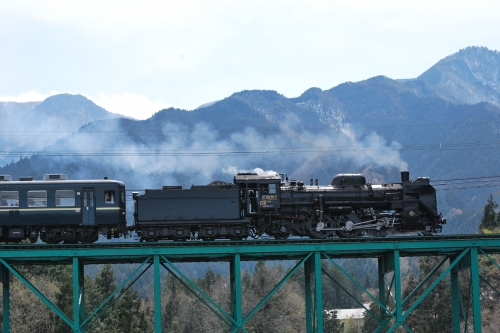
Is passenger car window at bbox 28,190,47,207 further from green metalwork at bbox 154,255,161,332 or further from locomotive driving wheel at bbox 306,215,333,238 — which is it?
locomotive driving wheel at bbox 306,215,333,238

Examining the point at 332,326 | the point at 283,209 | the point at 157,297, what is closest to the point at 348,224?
the point at 283,209

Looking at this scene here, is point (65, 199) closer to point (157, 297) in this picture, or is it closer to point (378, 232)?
point (157, 297)

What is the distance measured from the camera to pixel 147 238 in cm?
4175

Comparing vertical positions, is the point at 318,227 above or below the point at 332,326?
above

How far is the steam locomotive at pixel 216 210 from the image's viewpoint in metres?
41.3

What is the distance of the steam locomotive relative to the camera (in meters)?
41.3

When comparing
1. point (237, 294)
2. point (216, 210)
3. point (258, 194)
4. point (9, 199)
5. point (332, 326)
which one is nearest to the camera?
point (237, 294)

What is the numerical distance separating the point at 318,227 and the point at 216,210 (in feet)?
19.7

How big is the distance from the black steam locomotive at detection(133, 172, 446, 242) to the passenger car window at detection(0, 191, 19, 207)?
6573 millimetres

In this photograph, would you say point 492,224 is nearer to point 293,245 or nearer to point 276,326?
point 276,326

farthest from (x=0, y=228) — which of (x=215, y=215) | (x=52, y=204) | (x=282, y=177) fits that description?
(x=282, y=177)

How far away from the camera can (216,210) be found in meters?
41.6

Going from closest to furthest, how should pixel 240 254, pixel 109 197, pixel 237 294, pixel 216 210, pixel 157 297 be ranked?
1. pixel 157 297
2. pixel 237 294
3. pixel 240 254
4. pixel 216 210
5. pixel 109 197

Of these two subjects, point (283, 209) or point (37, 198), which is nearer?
point (37, 198)
